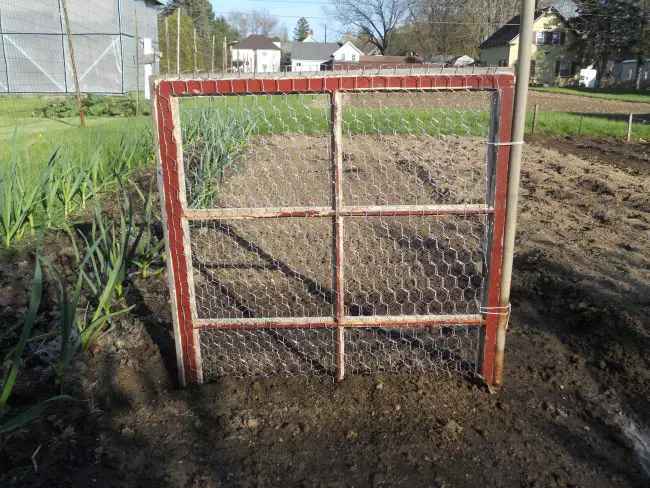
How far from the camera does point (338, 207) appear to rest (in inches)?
91.0

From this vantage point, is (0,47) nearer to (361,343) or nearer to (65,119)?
(65,119)

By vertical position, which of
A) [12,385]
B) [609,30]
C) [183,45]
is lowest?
[12,385]

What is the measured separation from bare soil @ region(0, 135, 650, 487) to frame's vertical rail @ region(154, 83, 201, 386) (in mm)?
179

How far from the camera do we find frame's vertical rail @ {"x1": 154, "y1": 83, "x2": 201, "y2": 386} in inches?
88.7

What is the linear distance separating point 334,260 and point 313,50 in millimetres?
70963

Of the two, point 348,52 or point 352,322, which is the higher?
point 348,52

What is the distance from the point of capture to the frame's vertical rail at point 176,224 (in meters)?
2.25

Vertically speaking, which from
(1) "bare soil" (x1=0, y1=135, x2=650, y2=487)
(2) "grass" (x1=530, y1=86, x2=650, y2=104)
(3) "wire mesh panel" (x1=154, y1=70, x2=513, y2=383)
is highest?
(2) "grass" (x1=530, y1=86, x2=650, y2=104)

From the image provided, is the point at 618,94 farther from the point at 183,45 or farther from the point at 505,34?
the point at 183,45

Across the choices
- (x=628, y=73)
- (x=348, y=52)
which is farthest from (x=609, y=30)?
(x=348, y=52)

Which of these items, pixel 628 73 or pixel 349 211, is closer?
pixel 349 211

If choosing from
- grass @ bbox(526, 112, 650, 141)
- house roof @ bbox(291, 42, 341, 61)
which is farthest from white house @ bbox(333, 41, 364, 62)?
grass @ bbox(526, 112, 650, 141)

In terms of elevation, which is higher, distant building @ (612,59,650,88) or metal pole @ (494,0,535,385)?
distant building @ (612,59,650,88)

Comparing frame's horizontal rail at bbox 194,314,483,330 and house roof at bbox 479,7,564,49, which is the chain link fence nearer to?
frame's horizontal rail at bbox 194,314,483,330
